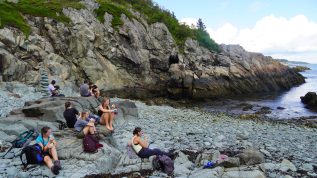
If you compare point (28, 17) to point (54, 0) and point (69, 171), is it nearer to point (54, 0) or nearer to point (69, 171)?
point (54, 0)

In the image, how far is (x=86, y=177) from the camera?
39.8 feet

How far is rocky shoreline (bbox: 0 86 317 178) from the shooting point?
12.5 meters

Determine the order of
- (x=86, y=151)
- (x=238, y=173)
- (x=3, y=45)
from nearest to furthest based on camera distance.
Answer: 1. (x=238, y=173)
2. (x=86, y=151)
3. (x=3, y=45)

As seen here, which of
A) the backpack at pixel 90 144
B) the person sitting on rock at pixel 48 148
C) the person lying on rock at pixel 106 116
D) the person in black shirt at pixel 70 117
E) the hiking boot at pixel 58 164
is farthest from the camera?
A: the person lying on rock at pixel 106 116

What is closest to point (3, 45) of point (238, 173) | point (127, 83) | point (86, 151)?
point (127, 83)

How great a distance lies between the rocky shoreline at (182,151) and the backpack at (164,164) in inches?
11.0

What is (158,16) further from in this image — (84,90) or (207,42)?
(84,90)

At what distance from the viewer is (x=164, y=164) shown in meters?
13.1

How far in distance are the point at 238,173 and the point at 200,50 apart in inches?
2440

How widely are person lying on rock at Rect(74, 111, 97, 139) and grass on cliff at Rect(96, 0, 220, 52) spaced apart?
46.0 m

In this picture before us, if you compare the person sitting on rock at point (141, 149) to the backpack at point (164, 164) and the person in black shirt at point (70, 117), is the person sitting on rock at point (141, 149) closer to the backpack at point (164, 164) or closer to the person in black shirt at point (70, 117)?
the backpack at point (164, 164)

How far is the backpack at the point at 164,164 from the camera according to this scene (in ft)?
42.5

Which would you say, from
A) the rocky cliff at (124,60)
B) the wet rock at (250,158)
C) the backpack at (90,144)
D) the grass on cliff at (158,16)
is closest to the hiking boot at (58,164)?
the backpack at (90,144)

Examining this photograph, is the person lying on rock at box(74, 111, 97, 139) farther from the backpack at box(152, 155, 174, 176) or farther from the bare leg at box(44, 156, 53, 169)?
the backpack at box(152, 155, 174, 176)
